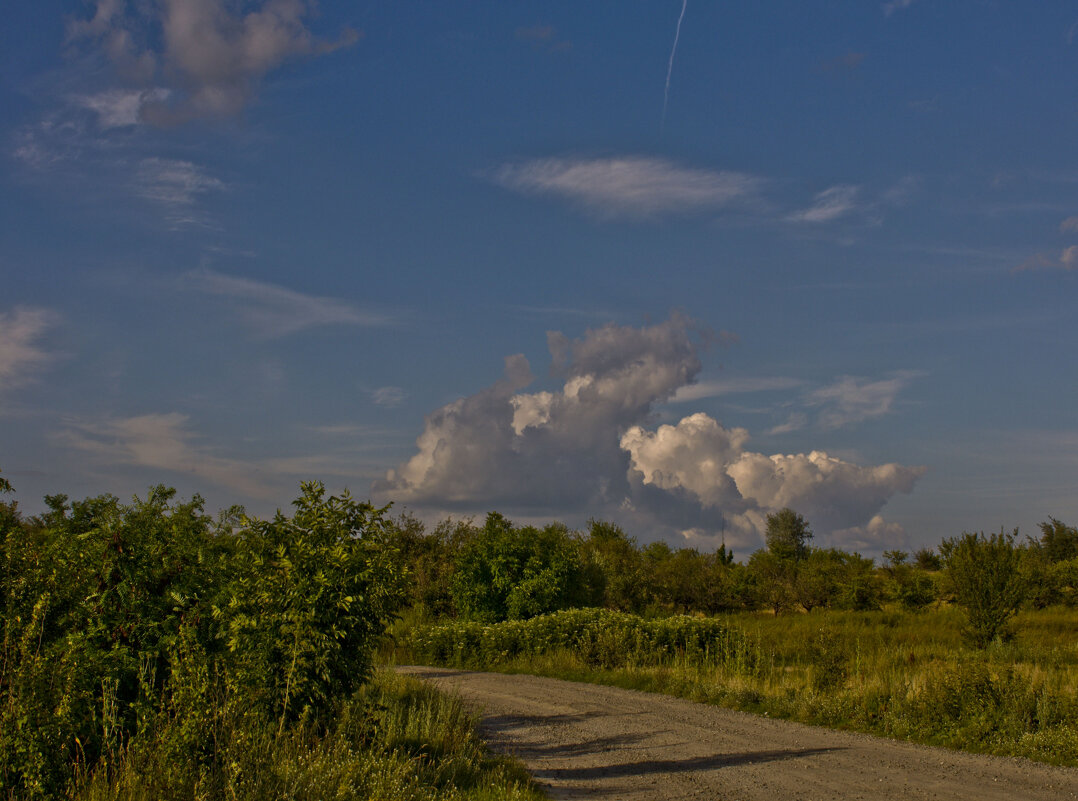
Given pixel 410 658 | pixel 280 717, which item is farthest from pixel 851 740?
pixel 410 658

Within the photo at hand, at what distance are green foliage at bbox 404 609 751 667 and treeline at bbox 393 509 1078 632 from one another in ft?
10.2

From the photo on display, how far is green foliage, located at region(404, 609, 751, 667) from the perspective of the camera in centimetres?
1983

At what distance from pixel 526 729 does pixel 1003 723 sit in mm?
6839

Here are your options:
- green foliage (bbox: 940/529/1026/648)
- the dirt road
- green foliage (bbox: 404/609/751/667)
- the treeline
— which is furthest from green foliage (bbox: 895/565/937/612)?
the dirt road

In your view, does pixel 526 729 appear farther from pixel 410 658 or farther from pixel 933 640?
pixel 933 640

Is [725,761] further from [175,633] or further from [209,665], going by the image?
[175,633]

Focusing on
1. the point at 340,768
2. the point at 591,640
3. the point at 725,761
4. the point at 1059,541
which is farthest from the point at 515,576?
the point at 1059,541

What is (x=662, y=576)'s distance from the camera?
4438cm

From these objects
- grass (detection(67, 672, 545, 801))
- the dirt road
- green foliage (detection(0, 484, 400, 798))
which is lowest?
the dirt road

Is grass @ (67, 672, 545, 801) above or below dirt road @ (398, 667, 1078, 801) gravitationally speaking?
above

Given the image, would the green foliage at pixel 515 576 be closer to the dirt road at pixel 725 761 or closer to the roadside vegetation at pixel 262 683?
the roadside vegetation at pixel 262 683

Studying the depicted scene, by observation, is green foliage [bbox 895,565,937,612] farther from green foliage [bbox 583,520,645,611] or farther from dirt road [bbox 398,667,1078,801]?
dirt road [bbox 398,667,1078,801]

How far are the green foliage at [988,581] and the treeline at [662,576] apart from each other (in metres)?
0.03

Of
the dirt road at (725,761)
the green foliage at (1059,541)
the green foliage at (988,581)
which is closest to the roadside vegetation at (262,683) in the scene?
the dirt road at (725,761)
